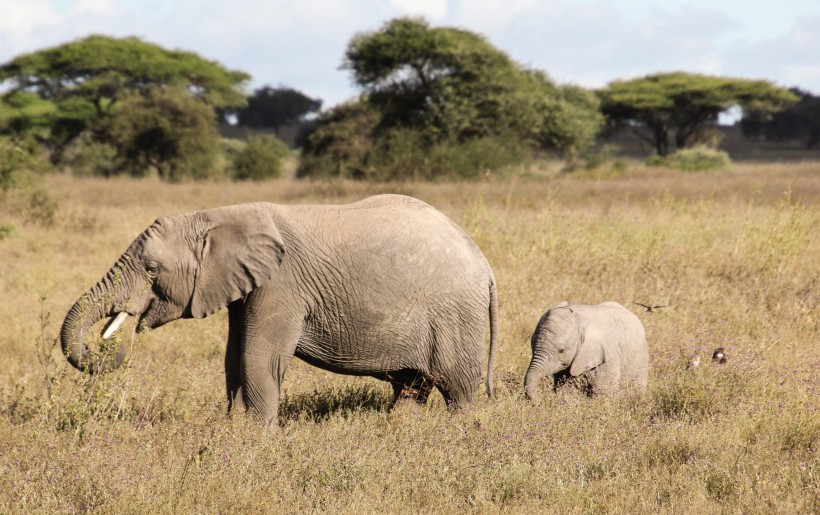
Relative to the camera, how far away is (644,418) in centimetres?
645

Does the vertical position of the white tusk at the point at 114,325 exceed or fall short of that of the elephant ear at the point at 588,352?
it exceeds it

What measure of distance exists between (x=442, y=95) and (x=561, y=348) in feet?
86.8

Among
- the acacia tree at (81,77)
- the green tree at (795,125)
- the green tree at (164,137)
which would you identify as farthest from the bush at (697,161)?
the green tree at (795,125)

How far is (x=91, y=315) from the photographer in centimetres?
592

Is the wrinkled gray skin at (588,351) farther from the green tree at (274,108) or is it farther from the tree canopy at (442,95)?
the green tree at (274,108)

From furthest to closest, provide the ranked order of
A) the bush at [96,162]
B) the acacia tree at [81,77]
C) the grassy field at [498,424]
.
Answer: the acacia tree at [81,77]
the bush at [96,162]
the grassy field at [498,424]

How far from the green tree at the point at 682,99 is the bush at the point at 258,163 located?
2136cm

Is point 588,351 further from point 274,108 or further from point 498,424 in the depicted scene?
point 274,108

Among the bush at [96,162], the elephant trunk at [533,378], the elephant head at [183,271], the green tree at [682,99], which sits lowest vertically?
the bush at [96,162]

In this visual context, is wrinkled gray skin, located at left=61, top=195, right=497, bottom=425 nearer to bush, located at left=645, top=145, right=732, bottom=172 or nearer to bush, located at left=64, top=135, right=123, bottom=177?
bush, located at left=645, top=145, right=732, bottom=172

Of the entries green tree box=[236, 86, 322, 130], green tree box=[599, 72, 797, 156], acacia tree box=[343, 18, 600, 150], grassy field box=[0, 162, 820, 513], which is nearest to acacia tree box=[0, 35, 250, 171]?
acacia tree box=[343, 18, 600, 150]

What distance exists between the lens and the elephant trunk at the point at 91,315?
19.2ft

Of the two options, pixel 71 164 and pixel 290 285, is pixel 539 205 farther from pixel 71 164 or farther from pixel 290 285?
pixel 71 164

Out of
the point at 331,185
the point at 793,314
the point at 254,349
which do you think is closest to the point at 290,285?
the point at 254,349
